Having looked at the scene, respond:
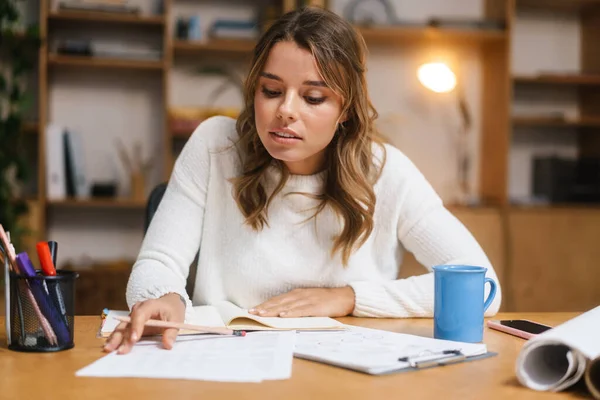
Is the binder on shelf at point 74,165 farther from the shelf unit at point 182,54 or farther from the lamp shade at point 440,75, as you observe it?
the lamp shade at point 440,75

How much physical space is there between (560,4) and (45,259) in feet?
11.7

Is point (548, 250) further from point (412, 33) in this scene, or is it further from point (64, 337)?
point (64, 337)

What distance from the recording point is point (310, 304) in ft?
4.62

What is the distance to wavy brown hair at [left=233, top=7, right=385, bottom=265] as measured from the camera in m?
1.50

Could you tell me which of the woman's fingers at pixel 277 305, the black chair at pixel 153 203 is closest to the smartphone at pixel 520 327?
the woman's fingers at pixel 277 305

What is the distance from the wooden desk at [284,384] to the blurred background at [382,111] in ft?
8.22

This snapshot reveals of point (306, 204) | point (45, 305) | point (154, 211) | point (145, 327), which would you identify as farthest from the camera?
point (154, 211)

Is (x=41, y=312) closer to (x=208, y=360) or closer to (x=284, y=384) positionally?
(x=208, y=360)

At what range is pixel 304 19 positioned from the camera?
151cm

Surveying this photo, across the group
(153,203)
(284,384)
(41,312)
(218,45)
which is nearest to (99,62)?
(218,45)

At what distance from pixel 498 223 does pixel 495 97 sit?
680 mm

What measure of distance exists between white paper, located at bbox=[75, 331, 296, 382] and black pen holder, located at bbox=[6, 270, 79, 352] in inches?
3.6

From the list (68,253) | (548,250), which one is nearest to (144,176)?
(68,253)

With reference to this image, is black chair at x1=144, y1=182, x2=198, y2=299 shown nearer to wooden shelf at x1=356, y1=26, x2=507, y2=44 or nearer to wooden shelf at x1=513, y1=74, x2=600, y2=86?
wooden shelf at x1=356, y1=26, x2=507, y2=44
